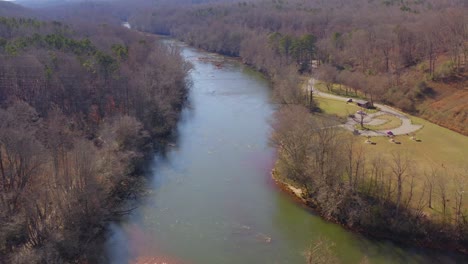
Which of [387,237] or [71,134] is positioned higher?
[71,134]

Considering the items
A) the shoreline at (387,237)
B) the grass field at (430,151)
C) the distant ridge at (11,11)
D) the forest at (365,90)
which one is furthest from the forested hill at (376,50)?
the distant ridge at (11,11)

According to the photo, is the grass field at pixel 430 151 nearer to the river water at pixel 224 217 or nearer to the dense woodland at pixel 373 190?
the dense woodland at pixel 373 190

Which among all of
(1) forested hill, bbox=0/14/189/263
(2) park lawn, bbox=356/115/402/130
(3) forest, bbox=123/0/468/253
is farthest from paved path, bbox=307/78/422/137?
(1) forested hill, bbox=0/14/189/263

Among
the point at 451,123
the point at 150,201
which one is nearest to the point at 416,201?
the point at 150,201

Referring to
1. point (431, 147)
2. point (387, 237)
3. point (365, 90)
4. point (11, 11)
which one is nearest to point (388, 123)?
point (431, 147)

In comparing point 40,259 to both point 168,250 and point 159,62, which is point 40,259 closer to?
point 168,250

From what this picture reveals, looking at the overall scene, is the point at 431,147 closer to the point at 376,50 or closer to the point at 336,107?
the point at 336,107

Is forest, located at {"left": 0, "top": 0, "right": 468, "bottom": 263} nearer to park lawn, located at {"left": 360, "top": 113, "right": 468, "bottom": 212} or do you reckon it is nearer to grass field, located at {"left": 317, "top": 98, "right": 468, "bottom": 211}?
park lawn, located at {"left": 360, "top": 113, "right": 468, "bottom": 212}
